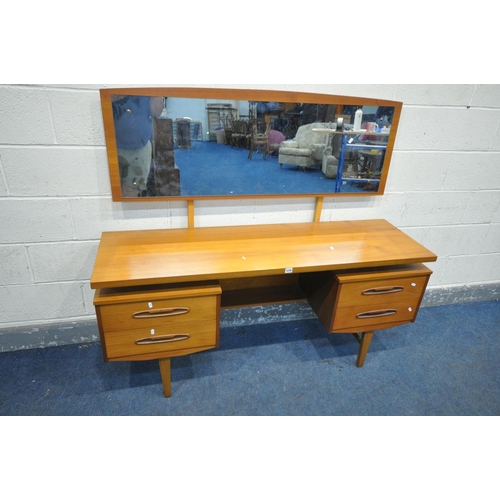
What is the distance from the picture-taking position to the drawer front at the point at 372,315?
1479mm

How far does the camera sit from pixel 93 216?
153 cm

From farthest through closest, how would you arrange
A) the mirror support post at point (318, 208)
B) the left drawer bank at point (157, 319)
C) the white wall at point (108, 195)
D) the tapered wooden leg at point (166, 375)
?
1. the mirror support post at point (318, 208)
2. the tapered wooden leg at point (166, 375)
3. the white wall at point (108, 195)
4. the left drawer bank at point (157, 319)

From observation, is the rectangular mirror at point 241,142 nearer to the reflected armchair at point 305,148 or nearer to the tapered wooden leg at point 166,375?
the reflected armchair at point 305,148

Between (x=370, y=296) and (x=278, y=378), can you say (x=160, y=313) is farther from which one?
(x=370, y=296)

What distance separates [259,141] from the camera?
1.50 metres

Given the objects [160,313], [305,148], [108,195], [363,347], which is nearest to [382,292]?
[363,347]

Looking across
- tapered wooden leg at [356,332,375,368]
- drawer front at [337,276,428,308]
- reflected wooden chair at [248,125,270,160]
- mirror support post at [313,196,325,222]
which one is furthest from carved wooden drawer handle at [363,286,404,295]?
reflected wooden chair at [248,125,270,160]

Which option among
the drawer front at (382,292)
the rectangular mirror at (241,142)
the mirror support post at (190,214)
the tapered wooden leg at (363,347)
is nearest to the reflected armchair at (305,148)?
the rectangular mirror at (241,142)

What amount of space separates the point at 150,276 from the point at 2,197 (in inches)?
31.9

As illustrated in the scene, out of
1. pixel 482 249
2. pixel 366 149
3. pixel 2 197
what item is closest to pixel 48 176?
pixel 2 197

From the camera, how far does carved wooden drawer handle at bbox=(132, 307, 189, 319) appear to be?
123cm

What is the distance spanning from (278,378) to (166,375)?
0.56 metres

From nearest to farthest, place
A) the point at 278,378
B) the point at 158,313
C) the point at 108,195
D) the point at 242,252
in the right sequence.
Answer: the point at 158,313
the point at 242,252
the point at 108,195
the point at 278,378

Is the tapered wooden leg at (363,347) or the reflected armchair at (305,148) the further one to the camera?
the tapered wooden leg at (363,347)
